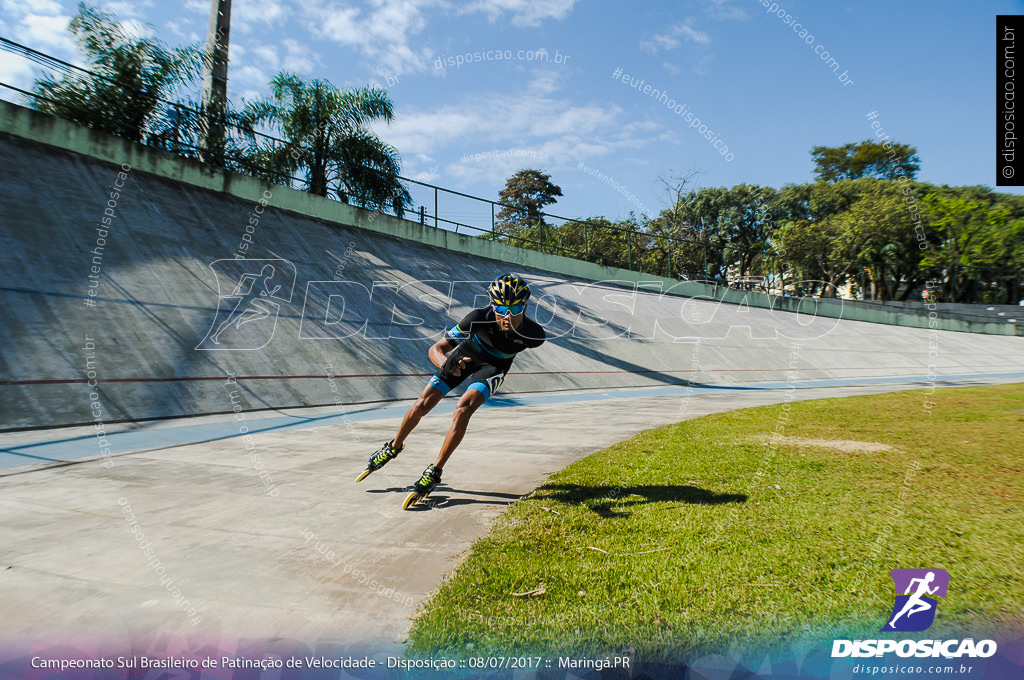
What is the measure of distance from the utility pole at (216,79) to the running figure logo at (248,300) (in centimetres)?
484

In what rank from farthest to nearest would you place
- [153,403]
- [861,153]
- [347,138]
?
1. [861,153]
2. [347,138]
3. [153,403]

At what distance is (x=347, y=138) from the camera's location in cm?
1930

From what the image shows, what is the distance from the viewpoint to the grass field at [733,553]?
2.36 m

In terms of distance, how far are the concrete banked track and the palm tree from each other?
135 cm

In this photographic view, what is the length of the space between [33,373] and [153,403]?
153 cm

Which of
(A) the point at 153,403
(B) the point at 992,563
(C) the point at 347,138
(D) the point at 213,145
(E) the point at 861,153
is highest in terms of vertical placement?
(E) the point at 861,153

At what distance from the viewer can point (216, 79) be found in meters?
16.0

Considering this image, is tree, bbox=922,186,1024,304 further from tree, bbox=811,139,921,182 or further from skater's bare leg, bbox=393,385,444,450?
skater's bare leg, bbox=393,385,444,450

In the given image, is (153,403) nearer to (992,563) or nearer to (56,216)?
(56,216)

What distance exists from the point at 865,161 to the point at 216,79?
63.8m

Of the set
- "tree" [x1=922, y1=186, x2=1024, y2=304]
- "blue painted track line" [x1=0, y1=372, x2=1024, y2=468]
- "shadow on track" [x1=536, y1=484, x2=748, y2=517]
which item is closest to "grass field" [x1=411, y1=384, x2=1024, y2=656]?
"shadow on track" [x1=536, y1=484, x2=748, y2=517]

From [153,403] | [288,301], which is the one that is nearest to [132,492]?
[153,403]

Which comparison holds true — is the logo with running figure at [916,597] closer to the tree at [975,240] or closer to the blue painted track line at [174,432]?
the blue painted track line at [174,432]

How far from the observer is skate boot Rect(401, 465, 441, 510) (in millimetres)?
4383
